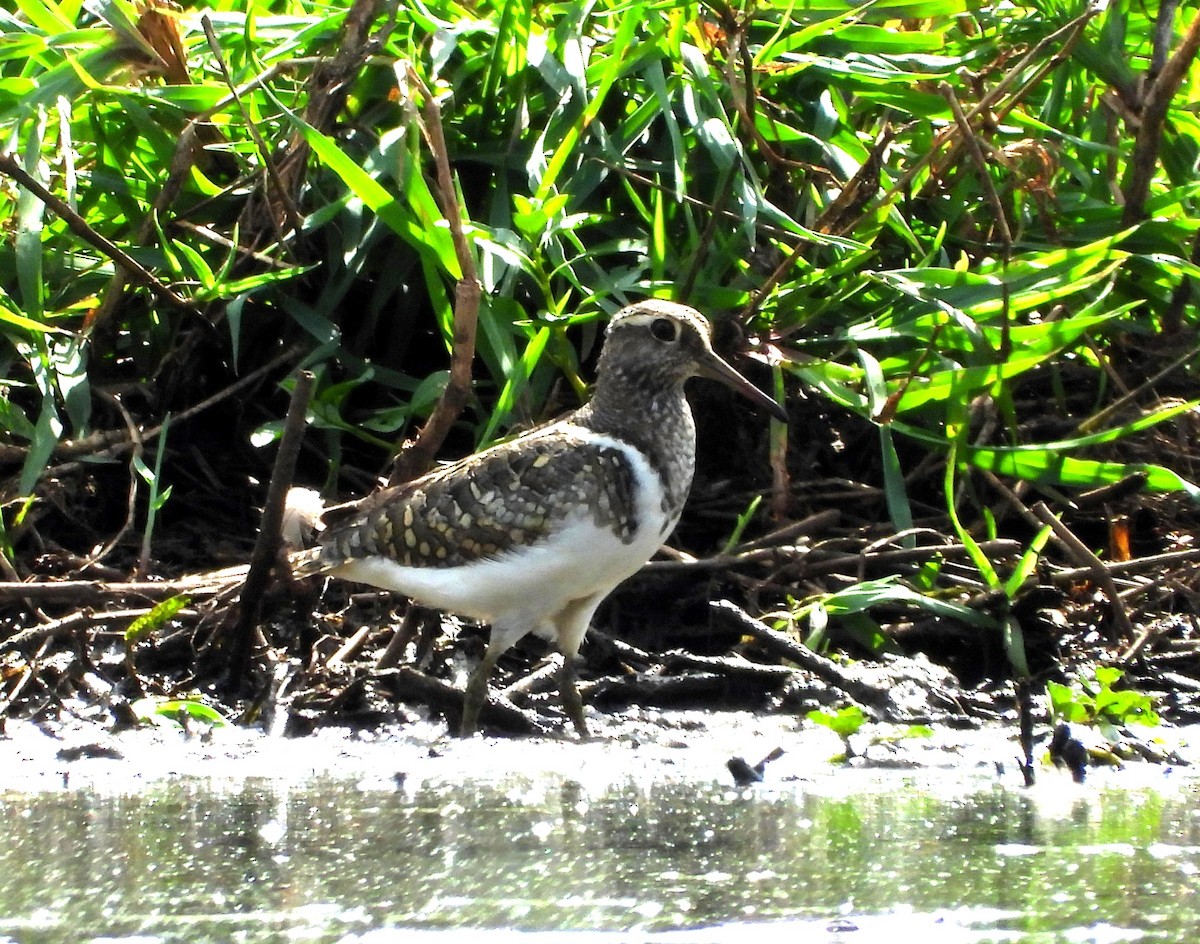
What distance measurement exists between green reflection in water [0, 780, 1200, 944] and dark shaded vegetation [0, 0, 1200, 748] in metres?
0.82

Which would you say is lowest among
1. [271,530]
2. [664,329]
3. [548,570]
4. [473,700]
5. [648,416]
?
[473,700]

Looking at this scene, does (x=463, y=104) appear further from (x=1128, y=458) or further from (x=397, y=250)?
(x=1128, y=458)

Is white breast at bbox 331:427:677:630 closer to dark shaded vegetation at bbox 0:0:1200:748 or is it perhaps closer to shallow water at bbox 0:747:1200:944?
dark shaded vegetation at bbox 0:0:1200:748

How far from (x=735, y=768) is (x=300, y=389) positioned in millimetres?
1276

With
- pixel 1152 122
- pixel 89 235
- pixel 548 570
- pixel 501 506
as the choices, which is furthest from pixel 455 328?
pixel 1152 122

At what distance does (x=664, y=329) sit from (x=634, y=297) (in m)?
0.61

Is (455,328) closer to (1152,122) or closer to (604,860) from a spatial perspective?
(604,860)

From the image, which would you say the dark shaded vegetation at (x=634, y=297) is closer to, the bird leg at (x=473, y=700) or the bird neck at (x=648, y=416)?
the bird leg at (x=473, y=700)

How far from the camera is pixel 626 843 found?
3.14 metres

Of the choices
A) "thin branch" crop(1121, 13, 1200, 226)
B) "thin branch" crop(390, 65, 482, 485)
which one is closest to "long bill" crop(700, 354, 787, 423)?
"thin branch" crop(390, 65, 482, 485)

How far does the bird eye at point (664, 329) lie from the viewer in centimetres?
438

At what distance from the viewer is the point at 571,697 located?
428 centimetres

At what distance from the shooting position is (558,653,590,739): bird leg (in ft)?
13.9

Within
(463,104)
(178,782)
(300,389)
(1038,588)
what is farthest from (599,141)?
(178,782)
